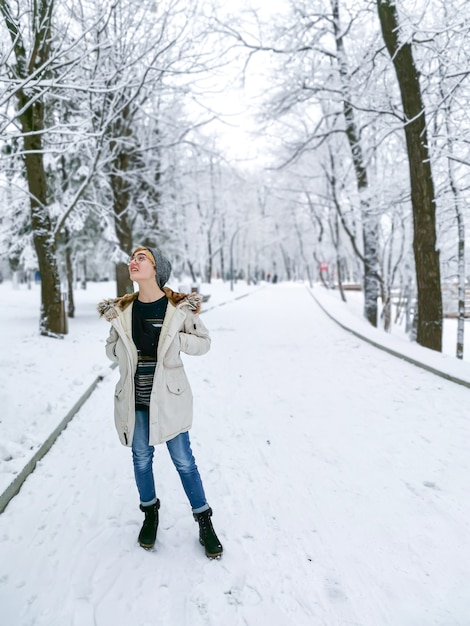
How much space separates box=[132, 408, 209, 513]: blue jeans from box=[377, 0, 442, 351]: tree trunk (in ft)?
22.9

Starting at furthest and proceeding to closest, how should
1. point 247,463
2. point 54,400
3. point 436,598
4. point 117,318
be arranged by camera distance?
point 54,400, point 247,463, point 117,318, point 436,598

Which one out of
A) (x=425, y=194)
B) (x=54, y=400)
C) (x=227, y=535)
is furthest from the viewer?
(x=425, y=194)

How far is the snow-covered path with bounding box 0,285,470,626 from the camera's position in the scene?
2160mm

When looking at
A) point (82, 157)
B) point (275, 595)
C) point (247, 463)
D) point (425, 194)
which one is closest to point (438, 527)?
point (275, 595)

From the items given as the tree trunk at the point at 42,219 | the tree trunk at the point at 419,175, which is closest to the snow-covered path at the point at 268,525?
the tree trunk at the point at 419,175

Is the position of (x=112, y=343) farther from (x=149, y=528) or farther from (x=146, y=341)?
(x=149, y=528)

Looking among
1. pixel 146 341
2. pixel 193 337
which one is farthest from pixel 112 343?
pixel 193 337

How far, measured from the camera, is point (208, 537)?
8.36 ft

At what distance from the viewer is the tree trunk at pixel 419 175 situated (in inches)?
314

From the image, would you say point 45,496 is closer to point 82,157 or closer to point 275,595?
point 275,595

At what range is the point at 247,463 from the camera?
385 cm

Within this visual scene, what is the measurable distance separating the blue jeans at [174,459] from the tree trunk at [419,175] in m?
6.98

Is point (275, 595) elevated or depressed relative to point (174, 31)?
depressed

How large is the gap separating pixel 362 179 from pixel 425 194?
19.6ft
